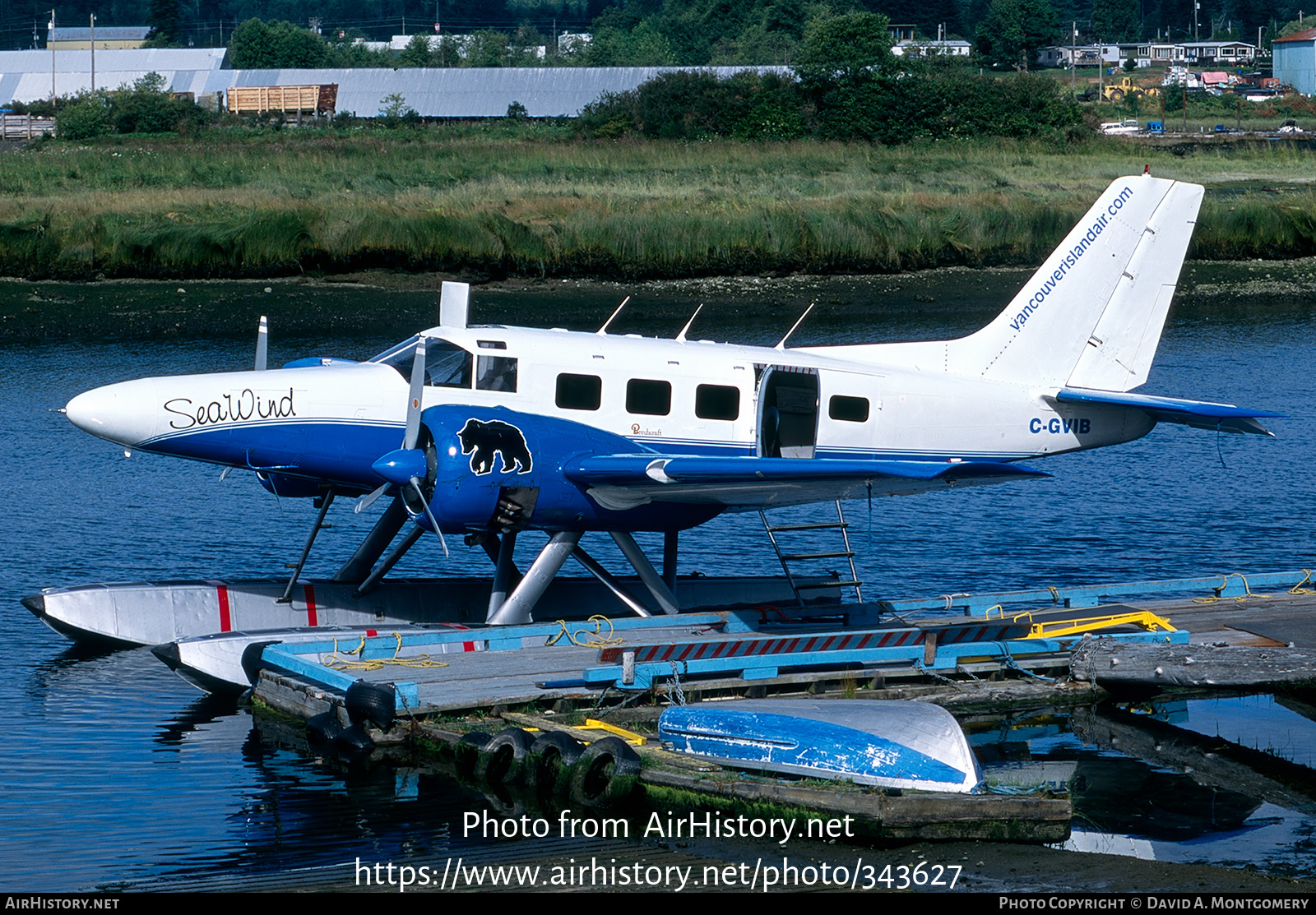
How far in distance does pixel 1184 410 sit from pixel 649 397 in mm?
5672

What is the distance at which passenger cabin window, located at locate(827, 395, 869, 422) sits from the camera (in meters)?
16.6

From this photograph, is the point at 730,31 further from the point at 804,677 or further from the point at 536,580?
the point at 804,677

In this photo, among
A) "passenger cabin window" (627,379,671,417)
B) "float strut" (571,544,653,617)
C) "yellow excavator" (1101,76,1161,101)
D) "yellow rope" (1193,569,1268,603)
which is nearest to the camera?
"passenger cabin window" (627,379,671,417)

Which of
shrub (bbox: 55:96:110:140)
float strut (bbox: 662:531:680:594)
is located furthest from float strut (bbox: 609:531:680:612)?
shrub (bbox: 55:96:110:140)

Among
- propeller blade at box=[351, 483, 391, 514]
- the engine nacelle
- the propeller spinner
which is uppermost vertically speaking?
the propeller spinner

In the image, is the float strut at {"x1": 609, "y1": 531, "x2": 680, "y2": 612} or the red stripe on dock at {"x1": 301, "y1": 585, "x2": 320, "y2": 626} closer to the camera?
the float strut at {"x1": 609, "y1": 531, "x2": 680, "y2": 612}

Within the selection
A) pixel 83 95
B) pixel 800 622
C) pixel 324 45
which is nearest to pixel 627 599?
pixel 800 622

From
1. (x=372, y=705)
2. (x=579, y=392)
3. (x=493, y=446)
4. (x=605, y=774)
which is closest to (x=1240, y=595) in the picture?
(x=579, y=392)

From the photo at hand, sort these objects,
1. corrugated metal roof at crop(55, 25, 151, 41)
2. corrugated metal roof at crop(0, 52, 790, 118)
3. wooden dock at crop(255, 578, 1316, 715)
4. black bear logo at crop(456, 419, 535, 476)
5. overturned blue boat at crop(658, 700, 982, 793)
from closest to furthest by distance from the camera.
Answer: overturned blue boat at crop(658, 700, 982, 793)
wooden dock at crop(255, 578, 1316, 715)
black bear logo at crop(456, 419, 535, 476)
corrugated metal roof at crop(0, 52, 790, 118)
corrugated metal roof at crop(55, 25, 151, 41)

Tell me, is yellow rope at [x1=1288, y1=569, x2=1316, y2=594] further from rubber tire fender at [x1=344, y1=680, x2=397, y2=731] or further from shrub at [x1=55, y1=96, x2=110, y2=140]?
shrub at [x1=55, y1=96, x2=110, y2=140]

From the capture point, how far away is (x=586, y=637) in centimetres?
1605

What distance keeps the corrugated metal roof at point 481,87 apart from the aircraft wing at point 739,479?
2712 inches

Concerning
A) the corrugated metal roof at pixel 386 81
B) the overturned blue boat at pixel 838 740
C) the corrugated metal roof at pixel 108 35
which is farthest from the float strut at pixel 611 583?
the corrugated metal roof at pixel 108 35

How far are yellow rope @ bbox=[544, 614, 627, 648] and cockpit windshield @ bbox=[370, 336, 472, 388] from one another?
280 centimetres
